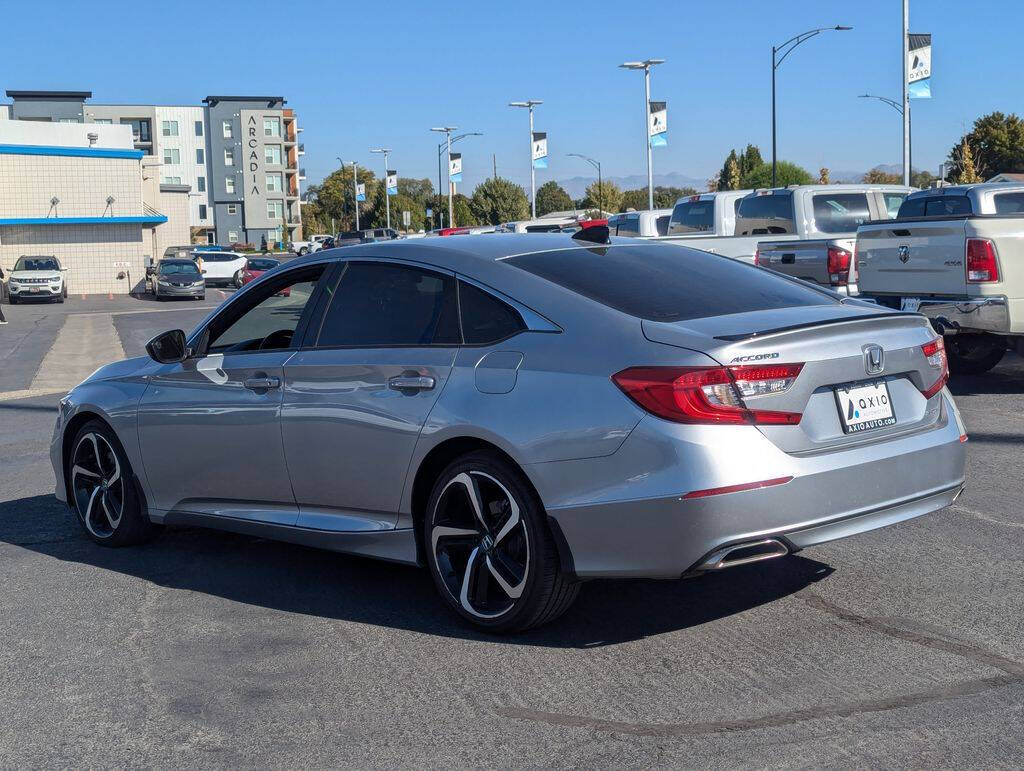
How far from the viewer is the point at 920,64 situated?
33.3 meters

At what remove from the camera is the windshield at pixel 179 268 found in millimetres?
44938

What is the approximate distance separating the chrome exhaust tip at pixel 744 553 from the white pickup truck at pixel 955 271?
712cm

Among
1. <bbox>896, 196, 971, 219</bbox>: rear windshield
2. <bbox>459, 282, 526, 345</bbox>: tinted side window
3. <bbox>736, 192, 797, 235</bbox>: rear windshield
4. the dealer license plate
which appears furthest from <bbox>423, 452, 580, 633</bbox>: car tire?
<bbox>736, 192, 797, 235</bbox>: rear windshield

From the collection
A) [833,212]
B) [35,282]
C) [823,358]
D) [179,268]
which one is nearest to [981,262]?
[833,212]

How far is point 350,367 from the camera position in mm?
5332

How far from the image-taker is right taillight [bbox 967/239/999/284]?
34.9 ft

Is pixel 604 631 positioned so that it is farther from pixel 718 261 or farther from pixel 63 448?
pixel 63 448

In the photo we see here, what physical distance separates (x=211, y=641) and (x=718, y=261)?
2.81 meters

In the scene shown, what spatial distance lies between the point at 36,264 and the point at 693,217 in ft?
107

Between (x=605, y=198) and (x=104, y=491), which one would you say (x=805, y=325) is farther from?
(x=605, y=198)

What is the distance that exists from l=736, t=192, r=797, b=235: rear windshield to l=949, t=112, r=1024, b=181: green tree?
249 ft

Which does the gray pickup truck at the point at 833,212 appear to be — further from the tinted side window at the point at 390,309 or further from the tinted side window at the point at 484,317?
the tinted side window at the point at 484,317

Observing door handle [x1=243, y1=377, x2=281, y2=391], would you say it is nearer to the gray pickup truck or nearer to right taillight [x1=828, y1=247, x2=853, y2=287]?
right taillight [x1=828, y1=247, x2=853, y2=287]

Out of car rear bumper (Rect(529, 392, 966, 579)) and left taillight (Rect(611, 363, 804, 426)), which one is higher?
left taillight (Rect(611, 363, 804, 426))
